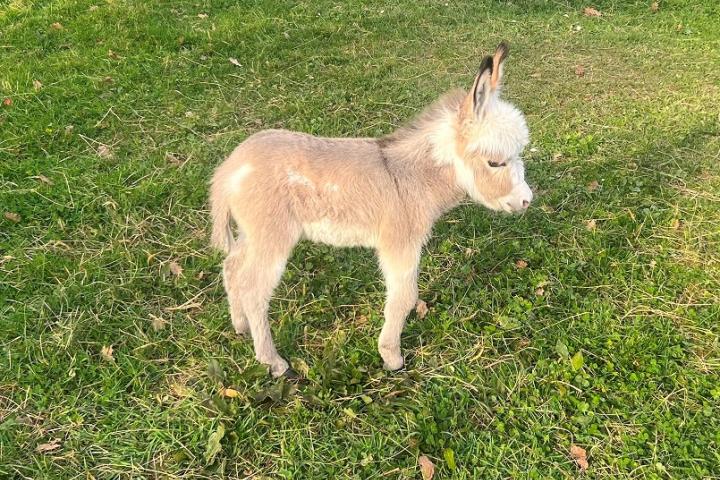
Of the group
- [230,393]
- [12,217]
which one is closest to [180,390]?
[230,393]

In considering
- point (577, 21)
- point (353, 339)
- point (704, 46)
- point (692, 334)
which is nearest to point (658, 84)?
point (704, 46)

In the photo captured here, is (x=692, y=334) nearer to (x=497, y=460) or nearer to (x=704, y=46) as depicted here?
(x=497, y=460)

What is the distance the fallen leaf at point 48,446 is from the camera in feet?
10.9

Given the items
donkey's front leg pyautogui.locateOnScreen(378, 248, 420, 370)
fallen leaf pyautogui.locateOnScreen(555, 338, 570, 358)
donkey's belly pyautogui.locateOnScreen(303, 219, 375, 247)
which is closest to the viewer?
donkey's belly pyautogui.locateOnScreen(303, 219, 375, 247)

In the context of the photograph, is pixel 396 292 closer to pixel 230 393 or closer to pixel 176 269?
pixel 230 393

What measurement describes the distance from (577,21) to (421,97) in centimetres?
431

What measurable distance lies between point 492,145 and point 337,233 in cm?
117

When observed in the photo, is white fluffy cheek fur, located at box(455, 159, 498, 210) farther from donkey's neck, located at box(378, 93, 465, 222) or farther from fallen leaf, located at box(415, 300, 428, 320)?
fallen leaf, located at box(415, 300, 428, 320)

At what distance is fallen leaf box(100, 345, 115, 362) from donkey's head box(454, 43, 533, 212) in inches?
113

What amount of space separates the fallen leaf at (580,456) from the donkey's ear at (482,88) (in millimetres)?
2295

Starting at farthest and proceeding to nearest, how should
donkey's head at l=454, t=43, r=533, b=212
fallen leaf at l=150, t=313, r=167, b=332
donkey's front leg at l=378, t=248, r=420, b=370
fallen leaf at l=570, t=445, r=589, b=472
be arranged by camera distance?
fallen leaf at l=150, t=313, r=167, b=332, donkey's front leg at l=378, t=248, r=420, b=370, fallen leaf at l=570, t=445, r=589, b=472, donkey's head at l=454, t=43, r=533, b=212

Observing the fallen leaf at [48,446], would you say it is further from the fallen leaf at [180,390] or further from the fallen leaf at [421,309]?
the fallen leaf at [421,309]

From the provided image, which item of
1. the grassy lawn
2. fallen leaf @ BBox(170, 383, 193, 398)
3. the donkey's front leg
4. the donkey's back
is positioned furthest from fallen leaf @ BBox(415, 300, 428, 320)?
fallen leaf @ BBox(170, 383, 193, 398)

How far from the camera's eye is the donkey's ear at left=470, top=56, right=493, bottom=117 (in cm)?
303
